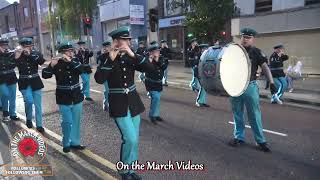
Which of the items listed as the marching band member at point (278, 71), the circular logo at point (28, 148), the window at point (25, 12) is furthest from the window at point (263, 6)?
the window at point (25, 12)

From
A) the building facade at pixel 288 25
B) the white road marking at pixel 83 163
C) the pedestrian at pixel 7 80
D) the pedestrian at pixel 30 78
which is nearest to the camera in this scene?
the white road marking at pixel 83 163

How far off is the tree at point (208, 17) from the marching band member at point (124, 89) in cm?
1231

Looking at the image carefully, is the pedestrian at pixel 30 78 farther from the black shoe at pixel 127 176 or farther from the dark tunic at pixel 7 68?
the black shoe at pixel 127 176

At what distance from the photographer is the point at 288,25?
17.8 m

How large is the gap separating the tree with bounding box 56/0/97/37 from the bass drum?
2606 centimetres

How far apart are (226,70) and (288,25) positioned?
44.7 ft

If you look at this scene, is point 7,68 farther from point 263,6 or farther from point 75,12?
point 75,12

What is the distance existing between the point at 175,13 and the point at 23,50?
19.0m

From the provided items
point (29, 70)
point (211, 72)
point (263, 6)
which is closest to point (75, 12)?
point (263, 6)

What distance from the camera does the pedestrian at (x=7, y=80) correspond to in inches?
344

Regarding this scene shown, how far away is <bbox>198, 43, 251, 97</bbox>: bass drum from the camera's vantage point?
5379mm

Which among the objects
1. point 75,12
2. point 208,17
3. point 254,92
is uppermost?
point 75,12

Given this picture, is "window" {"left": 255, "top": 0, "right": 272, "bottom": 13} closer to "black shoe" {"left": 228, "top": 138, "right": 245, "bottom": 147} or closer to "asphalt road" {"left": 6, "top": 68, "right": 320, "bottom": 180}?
"asphalt road" {"left": 6, "top": 68, "right": 320, "bottom": 180}

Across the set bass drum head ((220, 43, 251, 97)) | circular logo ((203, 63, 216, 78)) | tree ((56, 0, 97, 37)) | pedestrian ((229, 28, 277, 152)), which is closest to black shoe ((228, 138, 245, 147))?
pedestrian ((229, 28, 277, 152))
